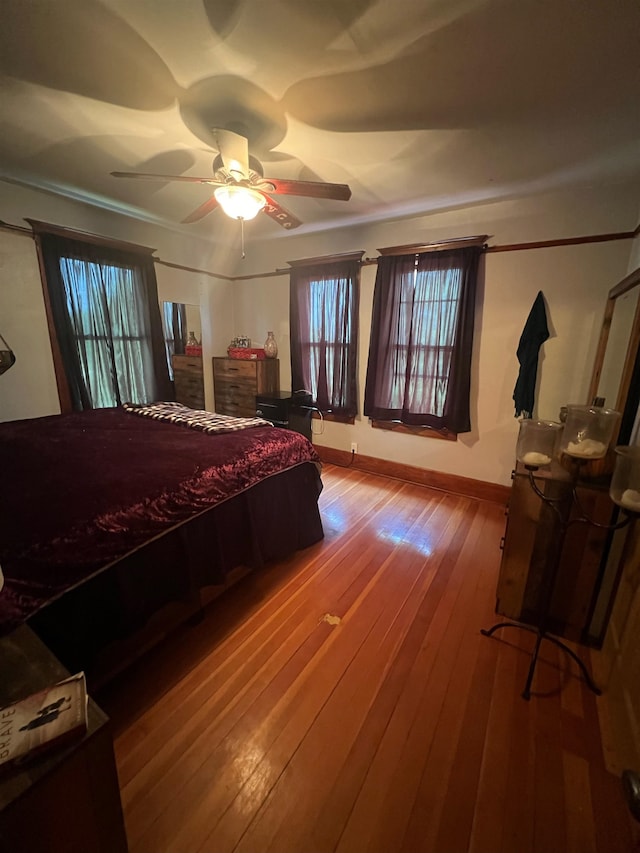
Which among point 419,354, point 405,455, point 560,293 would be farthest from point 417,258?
point 405,455

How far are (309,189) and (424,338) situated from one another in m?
1.85

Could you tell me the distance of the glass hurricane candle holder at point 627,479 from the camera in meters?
1.15

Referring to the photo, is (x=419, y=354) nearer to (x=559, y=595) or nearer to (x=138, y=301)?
(x=559, y=595)

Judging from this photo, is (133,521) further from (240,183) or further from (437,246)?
(437,246)

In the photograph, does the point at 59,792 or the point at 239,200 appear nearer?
the point at 59,792

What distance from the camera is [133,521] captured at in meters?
1.42

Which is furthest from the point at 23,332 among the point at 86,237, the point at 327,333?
the point at 327,333

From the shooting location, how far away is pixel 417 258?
3.21 metres

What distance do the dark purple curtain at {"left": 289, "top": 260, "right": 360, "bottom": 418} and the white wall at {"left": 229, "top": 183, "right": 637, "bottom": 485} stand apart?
0.42 feet

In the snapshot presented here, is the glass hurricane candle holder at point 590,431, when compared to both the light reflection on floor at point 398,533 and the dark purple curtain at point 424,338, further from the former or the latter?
the dark purple curtain at point 424,338

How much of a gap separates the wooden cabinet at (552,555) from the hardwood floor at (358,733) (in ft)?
0.53

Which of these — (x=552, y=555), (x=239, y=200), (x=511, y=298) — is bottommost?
(x=552, y=555)

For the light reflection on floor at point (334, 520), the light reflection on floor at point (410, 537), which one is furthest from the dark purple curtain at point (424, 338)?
the light reflection on floor at point (334, 520)

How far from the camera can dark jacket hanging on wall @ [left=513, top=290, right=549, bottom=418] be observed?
2758 mm
